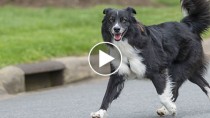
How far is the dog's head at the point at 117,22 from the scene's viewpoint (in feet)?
25.5

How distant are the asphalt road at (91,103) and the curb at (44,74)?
260 mm

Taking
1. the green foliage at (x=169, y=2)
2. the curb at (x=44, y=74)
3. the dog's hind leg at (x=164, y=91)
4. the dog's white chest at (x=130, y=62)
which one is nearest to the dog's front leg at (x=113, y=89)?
the dog's white chest at (x=130, y=62)

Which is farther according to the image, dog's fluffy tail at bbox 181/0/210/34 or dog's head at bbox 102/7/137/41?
dog's fluffy tail at bbox 181/0/210/34

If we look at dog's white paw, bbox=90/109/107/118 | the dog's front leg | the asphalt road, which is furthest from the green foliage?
dog's white paw, bbox=90/109/107/118

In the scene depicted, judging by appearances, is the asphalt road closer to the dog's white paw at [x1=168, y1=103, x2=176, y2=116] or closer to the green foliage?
the dog's white paw at [x1=168, y1=103, x2=176, y2=116]

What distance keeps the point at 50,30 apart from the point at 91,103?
19.3ft

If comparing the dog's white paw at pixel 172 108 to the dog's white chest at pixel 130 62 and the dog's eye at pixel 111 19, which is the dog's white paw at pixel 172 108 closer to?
the dog's white chest at pixel 130 62

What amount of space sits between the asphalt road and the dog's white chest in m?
0.99

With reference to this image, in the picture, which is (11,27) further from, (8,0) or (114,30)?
(114,30)

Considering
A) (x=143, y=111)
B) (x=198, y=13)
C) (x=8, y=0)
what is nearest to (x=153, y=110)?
(x=143, y=111)

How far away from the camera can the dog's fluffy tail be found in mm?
9383

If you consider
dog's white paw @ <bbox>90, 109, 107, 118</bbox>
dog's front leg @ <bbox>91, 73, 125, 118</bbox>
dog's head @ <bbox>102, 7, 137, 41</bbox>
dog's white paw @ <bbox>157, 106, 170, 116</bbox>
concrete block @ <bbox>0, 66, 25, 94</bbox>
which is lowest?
concrete block @ <bbox>0, 66, 25, 94</bbox>

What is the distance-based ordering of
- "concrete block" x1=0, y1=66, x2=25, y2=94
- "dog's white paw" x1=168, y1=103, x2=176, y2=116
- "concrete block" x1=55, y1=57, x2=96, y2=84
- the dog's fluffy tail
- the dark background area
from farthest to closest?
the dark background area < "concrete block" x1=55, y1=57, x2=96, y2=84 < "concrete block" x1=0, y1=66, x2=25, y2=94 < the dog's fluffy tail < "dog's white paw" x1=168, y1=103, x2=176, y2=116

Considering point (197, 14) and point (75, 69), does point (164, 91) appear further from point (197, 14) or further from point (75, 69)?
point (75, 69)
